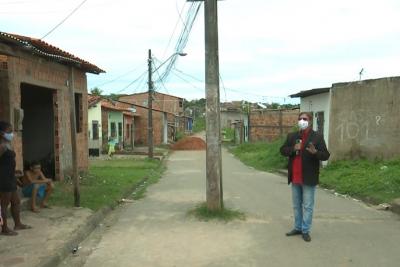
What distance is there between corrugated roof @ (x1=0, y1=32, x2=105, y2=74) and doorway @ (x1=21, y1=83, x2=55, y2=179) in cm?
148

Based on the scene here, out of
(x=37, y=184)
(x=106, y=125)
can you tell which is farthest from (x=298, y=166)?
(x=106, y=125)

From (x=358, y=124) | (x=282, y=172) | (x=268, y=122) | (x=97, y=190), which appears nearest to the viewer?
(x=97, y=190)

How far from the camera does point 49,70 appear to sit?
42.0 ft

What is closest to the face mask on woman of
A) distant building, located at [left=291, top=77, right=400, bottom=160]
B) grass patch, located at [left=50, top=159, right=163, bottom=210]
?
grass patch, located at [left=50, top=159, right=163, bottom=210]

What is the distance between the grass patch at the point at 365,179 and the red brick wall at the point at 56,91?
7.34m

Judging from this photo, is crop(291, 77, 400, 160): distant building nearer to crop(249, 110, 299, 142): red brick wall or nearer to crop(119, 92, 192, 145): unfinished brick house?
crop(249, 110, 299, 142): red brick wall

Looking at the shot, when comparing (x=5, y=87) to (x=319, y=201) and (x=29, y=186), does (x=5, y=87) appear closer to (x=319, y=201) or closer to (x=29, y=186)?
(x=29, y=186)

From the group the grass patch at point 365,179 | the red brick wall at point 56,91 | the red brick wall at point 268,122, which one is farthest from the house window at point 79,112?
the red brick wall at point 268,122

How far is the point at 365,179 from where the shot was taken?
13984 mm

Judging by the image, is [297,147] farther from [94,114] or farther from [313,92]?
[94,114]

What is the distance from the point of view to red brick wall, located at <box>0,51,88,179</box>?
10320 mm

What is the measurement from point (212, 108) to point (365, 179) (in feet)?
20.9

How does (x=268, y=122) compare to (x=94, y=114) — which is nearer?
(x=94, y=114)

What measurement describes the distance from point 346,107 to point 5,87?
37.2 ft
